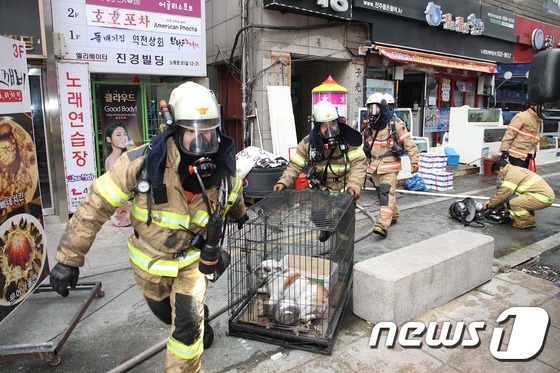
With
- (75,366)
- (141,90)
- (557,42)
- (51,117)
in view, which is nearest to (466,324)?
(75,366)

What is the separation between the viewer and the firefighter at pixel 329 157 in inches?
180

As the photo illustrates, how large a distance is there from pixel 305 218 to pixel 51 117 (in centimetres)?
457

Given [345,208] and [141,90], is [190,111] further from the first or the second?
[141,90]

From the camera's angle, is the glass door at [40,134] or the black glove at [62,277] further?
the glass door at [40,134]

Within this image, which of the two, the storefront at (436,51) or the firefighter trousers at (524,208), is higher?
the storefront at (436,51)

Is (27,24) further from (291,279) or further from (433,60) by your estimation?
(433,60)

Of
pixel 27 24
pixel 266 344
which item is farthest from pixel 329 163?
pixel 27 24

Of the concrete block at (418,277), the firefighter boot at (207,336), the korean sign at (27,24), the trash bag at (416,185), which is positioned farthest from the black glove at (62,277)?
the trash bag at (416,185)

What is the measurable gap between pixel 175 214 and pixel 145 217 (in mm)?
181

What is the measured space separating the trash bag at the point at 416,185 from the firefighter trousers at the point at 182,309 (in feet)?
23.6

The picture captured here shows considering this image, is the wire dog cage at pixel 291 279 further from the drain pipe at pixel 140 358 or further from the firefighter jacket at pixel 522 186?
the firefighter jacket at pixel 522 186

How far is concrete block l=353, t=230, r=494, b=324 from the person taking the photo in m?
3.40

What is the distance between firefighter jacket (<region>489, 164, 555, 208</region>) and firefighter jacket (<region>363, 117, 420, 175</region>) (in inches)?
55.8

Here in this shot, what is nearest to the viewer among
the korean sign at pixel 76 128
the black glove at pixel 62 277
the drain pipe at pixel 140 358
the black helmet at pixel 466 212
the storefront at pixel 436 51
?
the black glove at pixel 62 277
